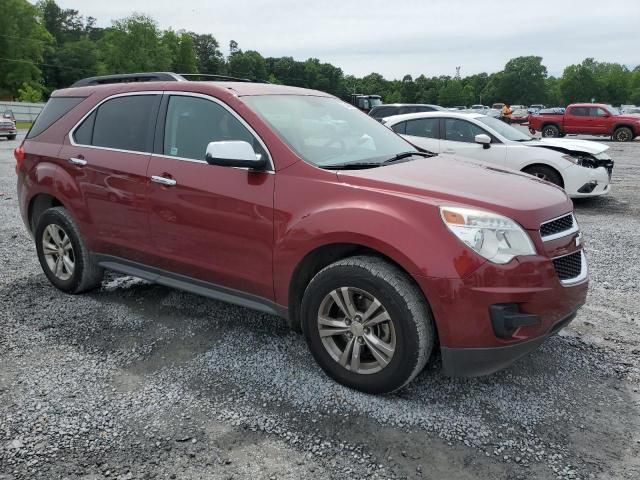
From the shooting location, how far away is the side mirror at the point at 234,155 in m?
3.46

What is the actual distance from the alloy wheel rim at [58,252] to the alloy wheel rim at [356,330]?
267 centimetres

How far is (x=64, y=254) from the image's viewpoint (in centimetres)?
496

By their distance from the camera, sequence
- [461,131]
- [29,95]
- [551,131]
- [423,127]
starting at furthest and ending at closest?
[29,95] → [551,131] → [423,127] → [461,131]

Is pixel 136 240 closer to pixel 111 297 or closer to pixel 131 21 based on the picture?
pixel 111 297

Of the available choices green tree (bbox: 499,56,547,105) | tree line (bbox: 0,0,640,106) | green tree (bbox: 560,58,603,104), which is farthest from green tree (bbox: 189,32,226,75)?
Result: green tree (bbox: 560,58,603,104)

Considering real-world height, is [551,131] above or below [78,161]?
below

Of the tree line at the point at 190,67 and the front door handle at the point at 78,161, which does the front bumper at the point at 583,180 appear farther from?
the tree line at the point at 190,67

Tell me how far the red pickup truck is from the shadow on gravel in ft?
86.0

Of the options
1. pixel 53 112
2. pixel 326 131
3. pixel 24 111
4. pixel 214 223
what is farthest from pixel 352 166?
pixel 24 111

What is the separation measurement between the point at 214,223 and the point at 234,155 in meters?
0.53

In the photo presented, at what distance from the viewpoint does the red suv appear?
2969 millimetres

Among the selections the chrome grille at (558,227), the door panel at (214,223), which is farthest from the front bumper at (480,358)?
the door panel at (214,223)

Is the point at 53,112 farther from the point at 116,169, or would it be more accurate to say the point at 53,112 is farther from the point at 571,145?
the point at 571,145

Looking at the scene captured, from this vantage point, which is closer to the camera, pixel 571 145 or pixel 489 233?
pixel 489 233
